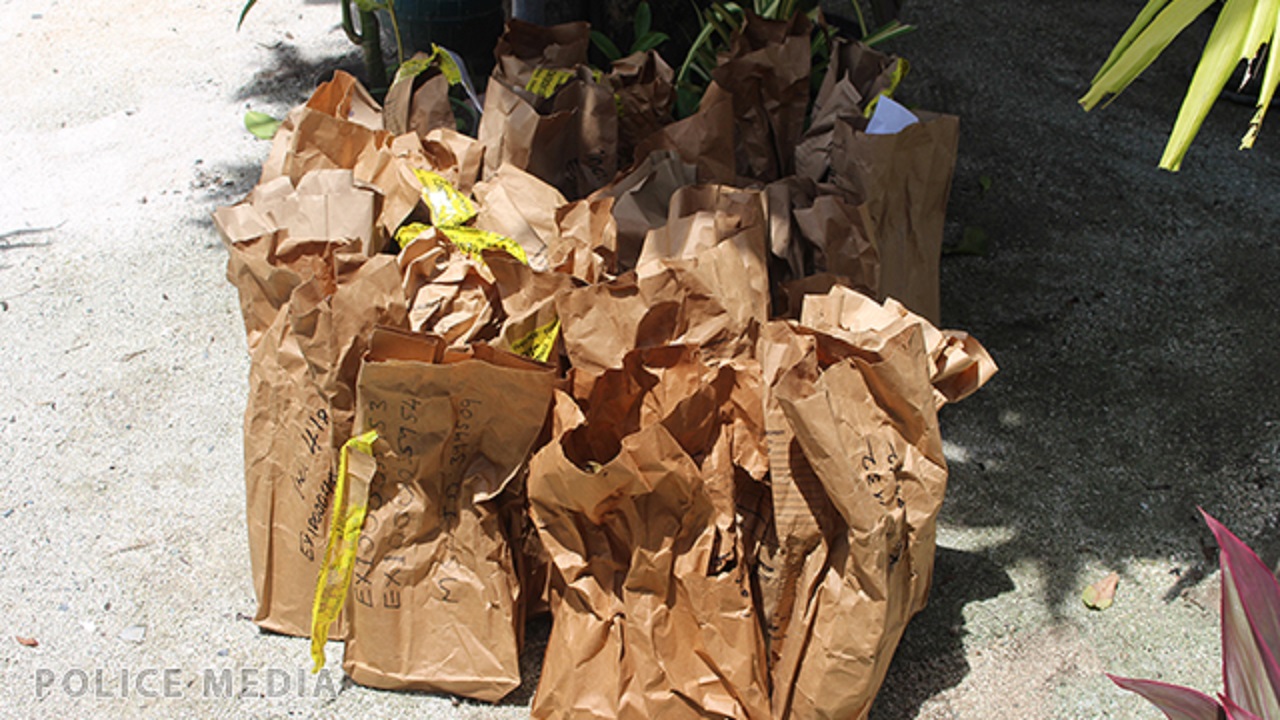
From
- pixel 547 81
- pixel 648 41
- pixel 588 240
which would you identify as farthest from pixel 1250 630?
pixel 648 41

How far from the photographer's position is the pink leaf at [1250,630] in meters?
1.16

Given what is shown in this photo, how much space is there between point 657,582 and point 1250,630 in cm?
83

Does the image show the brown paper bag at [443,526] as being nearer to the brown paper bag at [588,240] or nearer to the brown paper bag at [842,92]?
the brown paper bag at [588,240]

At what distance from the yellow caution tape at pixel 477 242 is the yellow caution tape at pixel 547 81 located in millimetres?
484

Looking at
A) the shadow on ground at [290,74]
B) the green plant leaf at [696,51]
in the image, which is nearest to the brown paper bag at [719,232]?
the green plant leaf at [696,51]

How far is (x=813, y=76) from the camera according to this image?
8.87 ft

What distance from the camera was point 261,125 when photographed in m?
3.23

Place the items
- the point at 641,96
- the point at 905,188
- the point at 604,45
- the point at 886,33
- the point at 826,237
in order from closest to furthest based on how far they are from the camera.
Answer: the point at 826,237
the point at 905,188
the point at 641,96
the point at 886,33
the point at 604,45

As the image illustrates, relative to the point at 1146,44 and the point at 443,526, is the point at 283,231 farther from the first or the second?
the point at 1146,44

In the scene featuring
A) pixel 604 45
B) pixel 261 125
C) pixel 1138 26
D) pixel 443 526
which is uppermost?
pixel 1138 26

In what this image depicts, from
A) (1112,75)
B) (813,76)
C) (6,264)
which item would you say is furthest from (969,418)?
(6,264)

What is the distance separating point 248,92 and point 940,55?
2.68m

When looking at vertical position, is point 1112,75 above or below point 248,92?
above

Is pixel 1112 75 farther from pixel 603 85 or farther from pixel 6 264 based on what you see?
pixel 6 264
